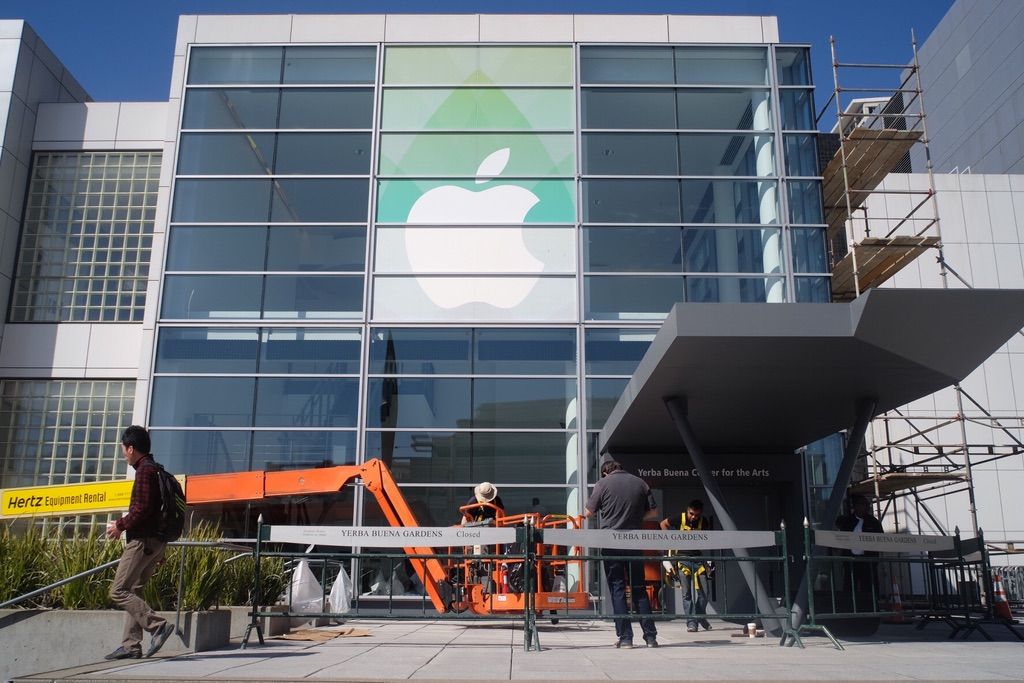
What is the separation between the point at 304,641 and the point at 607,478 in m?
3.68

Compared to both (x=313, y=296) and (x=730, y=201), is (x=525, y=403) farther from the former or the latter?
(x=730, y=201)

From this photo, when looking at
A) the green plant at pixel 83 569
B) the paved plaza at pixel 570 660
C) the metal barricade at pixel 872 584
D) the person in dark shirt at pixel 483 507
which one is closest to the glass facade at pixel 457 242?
the person in dark shirt at pixel 483 507

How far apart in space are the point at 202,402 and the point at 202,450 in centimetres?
90

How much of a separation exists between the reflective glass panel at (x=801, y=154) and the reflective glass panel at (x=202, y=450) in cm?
1167

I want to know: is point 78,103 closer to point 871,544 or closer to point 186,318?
point 186,318

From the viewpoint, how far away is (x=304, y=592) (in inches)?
533

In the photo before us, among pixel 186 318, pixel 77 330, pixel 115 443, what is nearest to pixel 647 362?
pixel 186 318


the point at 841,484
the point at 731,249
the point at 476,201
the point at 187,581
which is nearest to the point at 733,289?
the point at 731,249

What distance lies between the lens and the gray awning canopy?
9695 millimetres

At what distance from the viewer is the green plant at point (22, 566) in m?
9.26

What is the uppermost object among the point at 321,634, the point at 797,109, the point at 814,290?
the point at 797,109

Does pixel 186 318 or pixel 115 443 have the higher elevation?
pixel 186 318

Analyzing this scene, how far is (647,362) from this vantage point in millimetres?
11508

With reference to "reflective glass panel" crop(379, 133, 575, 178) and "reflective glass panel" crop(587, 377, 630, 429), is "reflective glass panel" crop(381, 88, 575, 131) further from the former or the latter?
"reflective glass panel" crop(587, 377, 630, 429)
